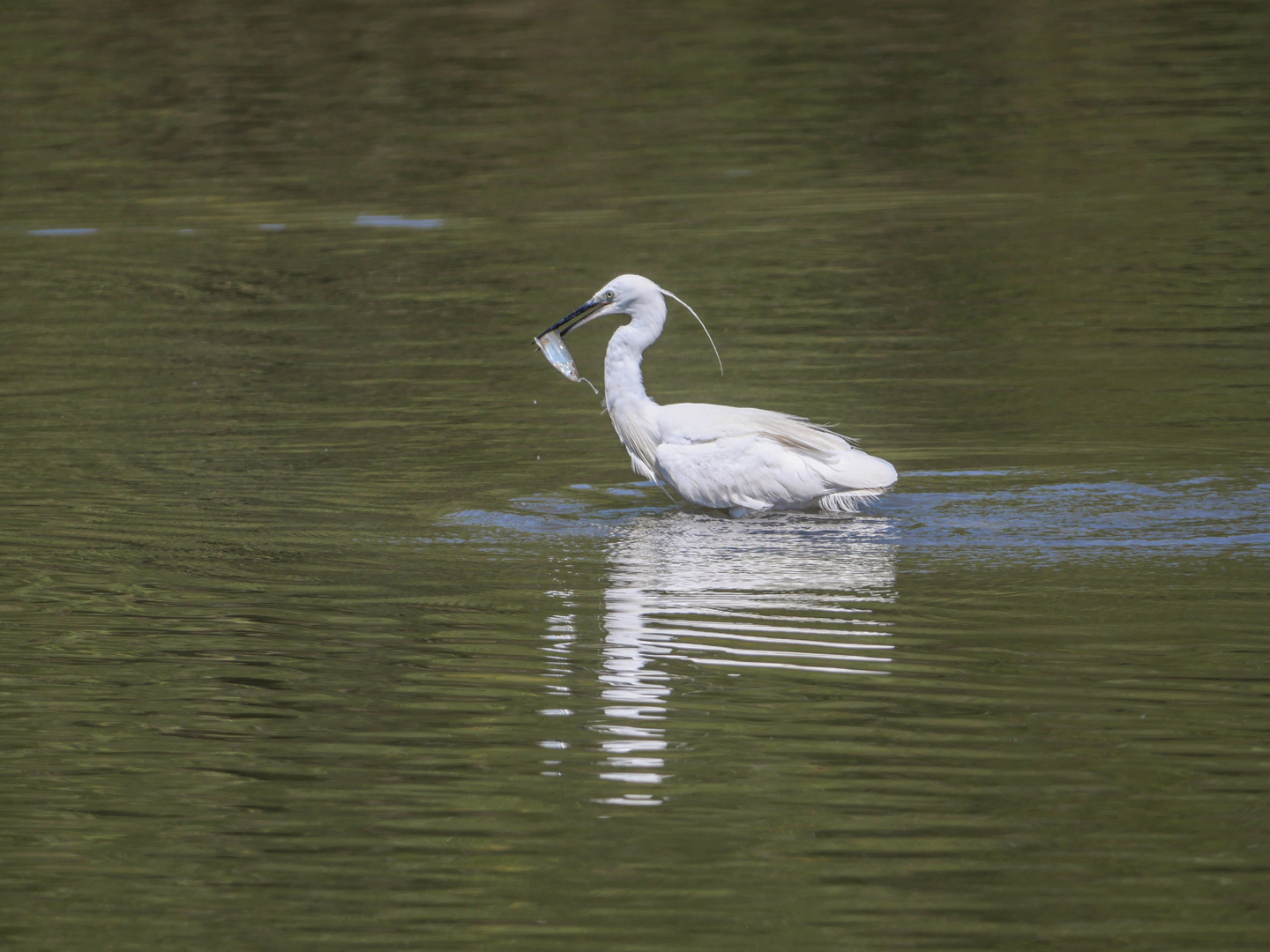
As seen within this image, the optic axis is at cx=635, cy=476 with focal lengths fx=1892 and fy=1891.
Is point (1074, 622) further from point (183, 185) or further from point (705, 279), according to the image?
point (183, 185)

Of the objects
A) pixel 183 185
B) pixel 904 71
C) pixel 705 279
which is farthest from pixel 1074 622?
pixel 904 71

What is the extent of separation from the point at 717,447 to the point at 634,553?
41.6 inches

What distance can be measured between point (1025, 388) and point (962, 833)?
734 cm

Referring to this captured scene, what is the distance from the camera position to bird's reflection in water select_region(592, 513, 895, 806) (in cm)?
674

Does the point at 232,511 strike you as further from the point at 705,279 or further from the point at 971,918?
the point at 705,279

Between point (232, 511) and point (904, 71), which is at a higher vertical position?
point (904, 71)

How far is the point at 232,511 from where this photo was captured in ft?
A: 33.0

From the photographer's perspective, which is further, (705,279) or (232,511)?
(705,279)

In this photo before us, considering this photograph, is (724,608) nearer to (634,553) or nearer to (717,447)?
(634,553)

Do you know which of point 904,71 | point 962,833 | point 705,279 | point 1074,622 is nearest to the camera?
point 962,833

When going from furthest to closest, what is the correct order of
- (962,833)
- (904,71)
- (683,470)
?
(904,71), (683,470), (962,833)

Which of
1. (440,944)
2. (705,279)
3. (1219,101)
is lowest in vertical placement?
(440,944)

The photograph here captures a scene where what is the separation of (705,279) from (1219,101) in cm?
1009

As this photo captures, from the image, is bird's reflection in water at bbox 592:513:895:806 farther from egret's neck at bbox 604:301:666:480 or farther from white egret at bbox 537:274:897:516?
egret's neck at bbox 604:301:666:480
